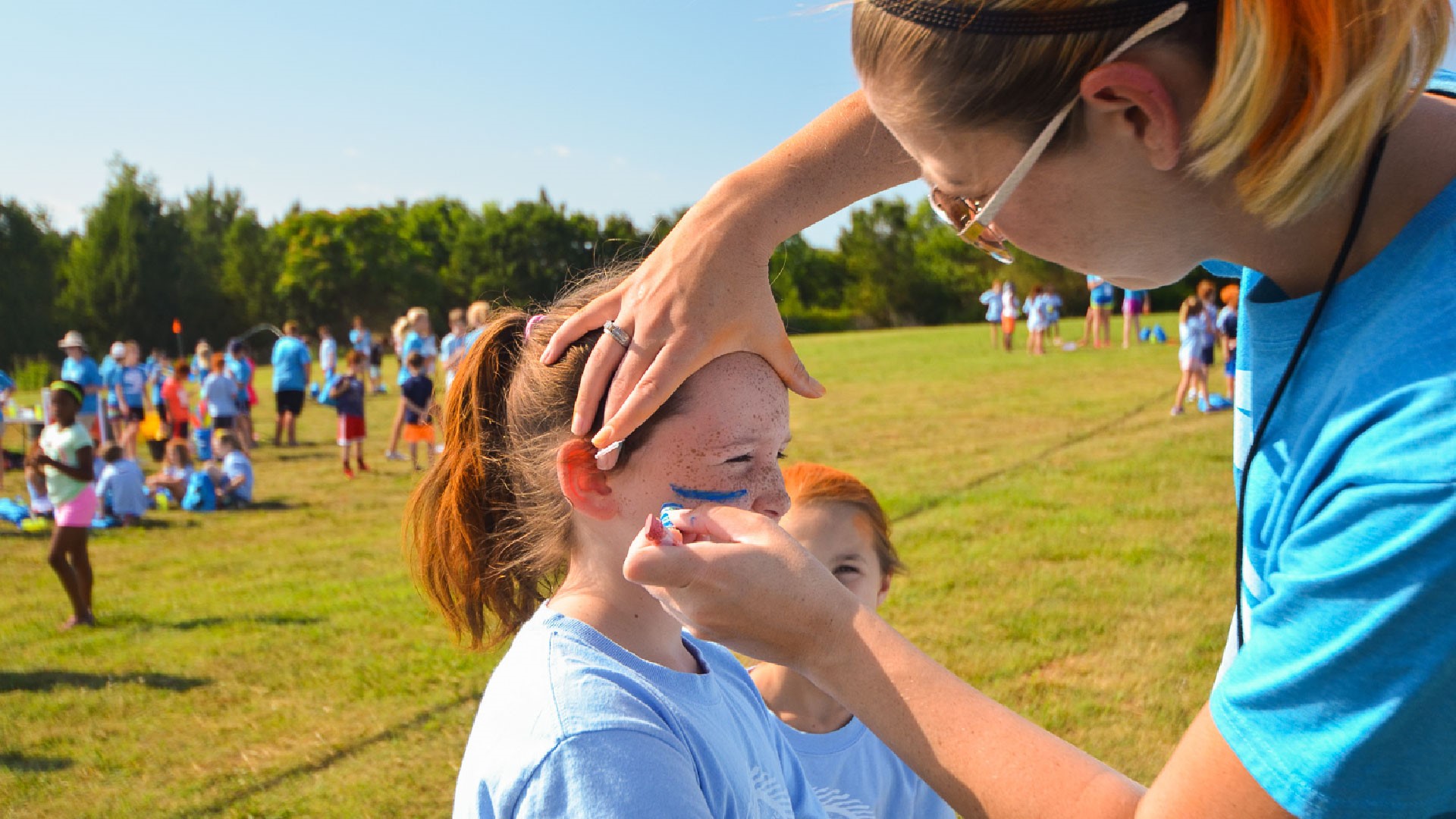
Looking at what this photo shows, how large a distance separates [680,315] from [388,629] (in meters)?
6.16

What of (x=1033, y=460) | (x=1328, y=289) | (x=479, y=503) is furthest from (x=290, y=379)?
(x=1328, y=289)

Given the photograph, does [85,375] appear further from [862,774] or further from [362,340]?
[862,774]

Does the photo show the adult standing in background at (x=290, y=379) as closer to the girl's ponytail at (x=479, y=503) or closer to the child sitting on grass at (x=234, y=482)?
the child sitting on grass at (x=234, y=482)

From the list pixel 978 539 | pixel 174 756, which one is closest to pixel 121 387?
pixel 174 756

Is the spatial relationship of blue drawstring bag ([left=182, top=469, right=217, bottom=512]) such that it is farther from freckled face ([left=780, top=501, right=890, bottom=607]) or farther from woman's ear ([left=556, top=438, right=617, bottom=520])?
woman's ear ([left=556, top=438, right=617, bottom=520])

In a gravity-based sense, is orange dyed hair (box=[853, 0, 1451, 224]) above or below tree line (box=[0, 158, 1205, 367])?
below

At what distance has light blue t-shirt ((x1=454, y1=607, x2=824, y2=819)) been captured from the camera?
1.41 metres

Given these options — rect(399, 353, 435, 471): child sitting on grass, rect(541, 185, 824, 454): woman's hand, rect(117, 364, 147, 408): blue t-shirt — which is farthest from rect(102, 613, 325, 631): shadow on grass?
rect(117, 364, 147, 408): blue t-shirt

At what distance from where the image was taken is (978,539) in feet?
26.6

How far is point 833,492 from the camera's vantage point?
3006 millimetres

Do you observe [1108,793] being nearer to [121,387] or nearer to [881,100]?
[881,100]

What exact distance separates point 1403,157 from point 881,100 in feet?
1.91

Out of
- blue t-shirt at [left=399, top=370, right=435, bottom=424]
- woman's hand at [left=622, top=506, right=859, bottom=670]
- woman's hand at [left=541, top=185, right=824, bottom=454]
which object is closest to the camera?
woman's hand at [left=622, top=506, right=859, bottom=670]

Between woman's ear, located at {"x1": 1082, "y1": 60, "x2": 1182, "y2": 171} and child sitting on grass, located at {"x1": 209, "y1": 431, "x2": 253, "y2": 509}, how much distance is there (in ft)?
43.3
